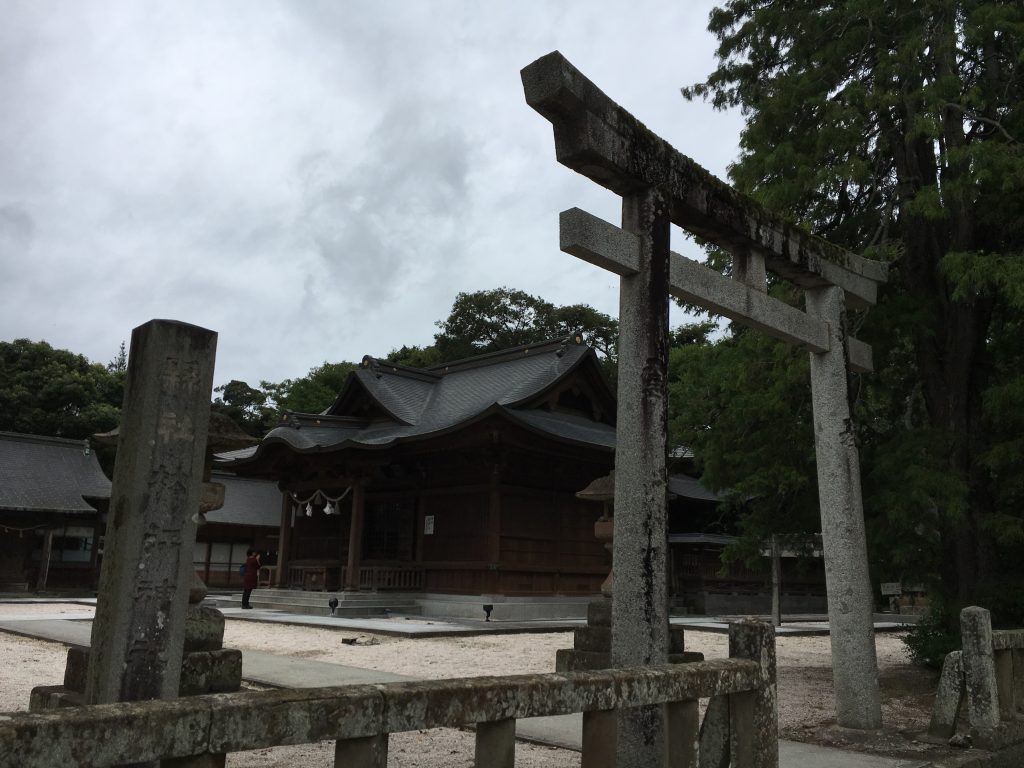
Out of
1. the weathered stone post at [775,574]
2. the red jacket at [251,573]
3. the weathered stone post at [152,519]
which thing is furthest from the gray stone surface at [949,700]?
the red jacket at [251,573]

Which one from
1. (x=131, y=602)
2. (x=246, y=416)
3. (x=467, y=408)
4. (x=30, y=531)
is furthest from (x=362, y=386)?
(x=246, y=416)

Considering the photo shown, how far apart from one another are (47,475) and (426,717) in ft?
105

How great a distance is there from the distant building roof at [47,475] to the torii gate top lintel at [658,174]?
2781 cm

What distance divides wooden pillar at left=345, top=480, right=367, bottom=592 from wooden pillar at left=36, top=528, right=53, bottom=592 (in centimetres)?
1360

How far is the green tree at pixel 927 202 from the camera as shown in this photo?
25.0 ft

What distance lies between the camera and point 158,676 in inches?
138

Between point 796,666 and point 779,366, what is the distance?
16.1 ft

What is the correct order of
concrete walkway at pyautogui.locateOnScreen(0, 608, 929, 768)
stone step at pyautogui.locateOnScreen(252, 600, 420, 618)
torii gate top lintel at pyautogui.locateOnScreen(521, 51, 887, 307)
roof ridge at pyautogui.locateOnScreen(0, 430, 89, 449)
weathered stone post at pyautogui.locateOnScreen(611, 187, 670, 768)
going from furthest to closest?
roof ridge at pyautogui.locateOnScreen(0, 430, 89, 449)
stone step at pyautogui.locateOnScreen(252, 600, 420, 618)
concrete walkway at pyautogui.locateOnScreen(0, 608, 929, 768)
torii gate top lintel at pyautogui.locateOnScreen(521, 51, 887, 307)
weathered stone post at pyautogui.locateOnScreen(611, 187, 670, 768)

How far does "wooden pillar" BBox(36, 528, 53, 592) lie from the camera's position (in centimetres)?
2745

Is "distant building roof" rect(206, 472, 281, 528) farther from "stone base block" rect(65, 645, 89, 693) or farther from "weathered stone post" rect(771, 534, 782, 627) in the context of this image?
"stone base block" rect(65, 645, 89, 693)

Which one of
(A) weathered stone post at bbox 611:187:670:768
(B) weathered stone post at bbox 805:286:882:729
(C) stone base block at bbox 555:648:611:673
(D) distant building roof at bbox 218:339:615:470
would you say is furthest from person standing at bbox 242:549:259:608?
(A) weathered stone post at bbox 611:187:670:768

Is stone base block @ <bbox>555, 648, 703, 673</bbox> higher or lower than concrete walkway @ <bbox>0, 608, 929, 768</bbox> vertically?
higher

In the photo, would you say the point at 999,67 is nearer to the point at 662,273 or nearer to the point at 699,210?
the point at 699,210

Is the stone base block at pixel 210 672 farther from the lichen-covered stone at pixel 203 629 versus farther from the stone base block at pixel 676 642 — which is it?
the stone base block at pixel 676 642
